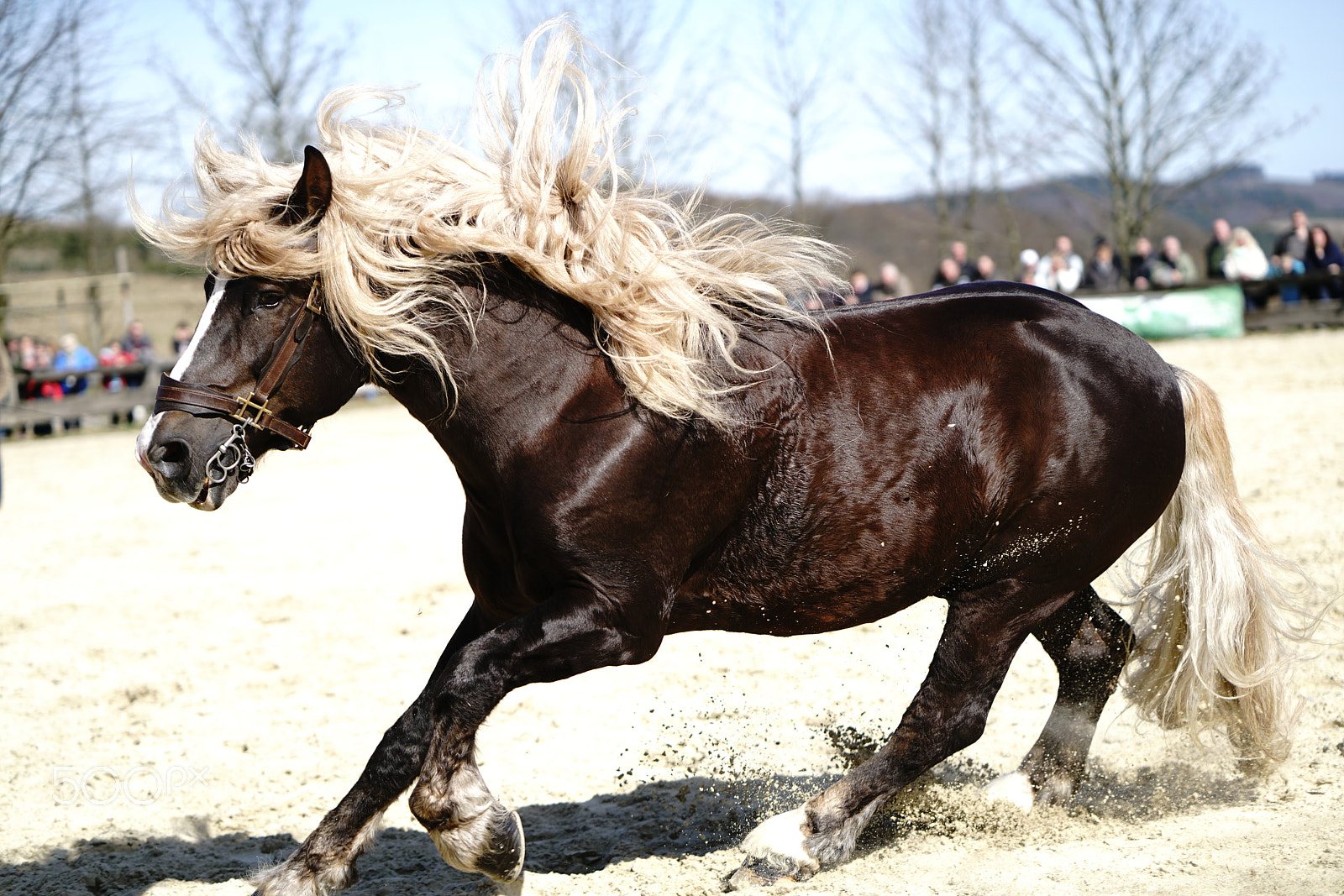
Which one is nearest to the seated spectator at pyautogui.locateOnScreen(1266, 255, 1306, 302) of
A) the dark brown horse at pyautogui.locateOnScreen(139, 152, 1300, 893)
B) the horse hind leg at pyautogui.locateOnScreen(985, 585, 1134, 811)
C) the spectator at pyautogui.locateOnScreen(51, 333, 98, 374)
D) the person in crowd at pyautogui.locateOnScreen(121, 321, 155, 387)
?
the horse hind leg at pyautogui.locateOnScreen(985, 585, 1134, 811)

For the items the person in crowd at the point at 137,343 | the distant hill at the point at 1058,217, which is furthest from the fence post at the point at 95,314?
the distant hill at the point at 1058,217

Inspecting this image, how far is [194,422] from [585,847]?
5.67ft

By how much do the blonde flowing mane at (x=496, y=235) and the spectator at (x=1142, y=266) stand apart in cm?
1564

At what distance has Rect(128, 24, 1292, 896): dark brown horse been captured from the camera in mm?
2600

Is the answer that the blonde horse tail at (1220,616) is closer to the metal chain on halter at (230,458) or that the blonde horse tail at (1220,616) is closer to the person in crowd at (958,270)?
the metal chain on halter at (230,458)

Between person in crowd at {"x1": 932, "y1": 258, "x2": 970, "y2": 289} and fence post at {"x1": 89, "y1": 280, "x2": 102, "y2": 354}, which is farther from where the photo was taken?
fence post at {"x1": 89, "y1": 280, "x2": 102, "y2": 354}

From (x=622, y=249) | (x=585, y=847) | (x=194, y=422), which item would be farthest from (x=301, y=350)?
(x=585, y=847)

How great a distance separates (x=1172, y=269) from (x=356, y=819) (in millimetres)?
16672

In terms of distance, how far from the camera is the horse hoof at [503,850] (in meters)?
2.63

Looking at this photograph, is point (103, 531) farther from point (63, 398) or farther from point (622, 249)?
point (63, 398)

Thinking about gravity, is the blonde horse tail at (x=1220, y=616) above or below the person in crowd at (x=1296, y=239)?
below

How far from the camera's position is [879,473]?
9.37ft

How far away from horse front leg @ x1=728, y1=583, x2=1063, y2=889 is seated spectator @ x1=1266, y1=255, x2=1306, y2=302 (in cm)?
1566

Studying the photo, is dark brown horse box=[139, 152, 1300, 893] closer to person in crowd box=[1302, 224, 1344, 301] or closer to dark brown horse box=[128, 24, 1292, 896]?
dark brown horse box=[128, 24, 1292, 896]
